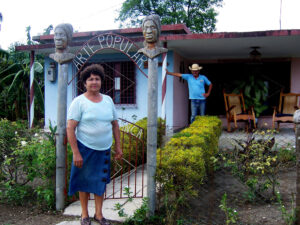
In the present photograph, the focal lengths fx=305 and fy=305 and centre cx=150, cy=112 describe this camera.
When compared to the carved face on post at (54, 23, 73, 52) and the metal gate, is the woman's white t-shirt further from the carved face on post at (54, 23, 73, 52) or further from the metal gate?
the carved face on post at (54, 23, 73, 52)

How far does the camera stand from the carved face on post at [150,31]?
11.2 ft

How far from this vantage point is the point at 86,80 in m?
3.23

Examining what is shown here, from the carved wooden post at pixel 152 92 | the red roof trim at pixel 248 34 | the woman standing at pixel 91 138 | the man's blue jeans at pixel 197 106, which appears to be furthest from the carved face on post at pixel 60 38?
the man's blue jeans at pixel 197 106

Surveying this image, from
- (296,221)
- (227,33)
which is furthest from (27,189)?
(227,33)

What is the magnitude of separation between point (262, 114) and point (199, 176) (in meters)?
8.19

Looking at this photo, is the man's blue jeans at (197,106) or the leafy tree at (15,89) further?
the leafy tree at (15,89)

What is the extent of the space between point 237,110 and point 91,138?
762 cm

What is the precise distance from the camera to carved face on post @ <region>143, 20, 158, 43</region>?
134 inches

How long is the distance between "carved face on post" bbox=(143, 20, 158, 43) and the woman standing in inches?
26.4

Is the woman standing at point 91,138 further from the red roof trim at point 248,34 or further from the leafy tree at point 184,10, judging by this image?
the leafy tree at point 184,10

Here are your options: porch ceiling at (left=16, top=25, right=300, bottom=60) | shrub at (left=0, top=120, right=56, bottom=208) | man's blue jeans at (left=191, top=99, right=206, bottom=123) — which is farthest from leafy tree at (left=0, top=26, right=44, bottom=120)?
shrub at (left=0, top=120, right=56, bottom=208)

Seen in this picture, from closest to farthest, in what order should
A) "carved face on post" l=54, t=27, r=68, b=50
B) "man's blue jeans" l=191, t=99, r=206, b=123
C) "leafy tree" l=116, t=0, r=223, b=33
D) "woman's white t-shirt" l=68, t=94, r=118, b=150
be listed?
"woman's white t-shirt" l=68, t=94, r=118, b=150
"carved face on post" l=54, t=27, r=68, b=50
"man's blue jeans" l=191, t=99, r=206, b=123
"leafy tree" l=116, t=0, r=223, b=33

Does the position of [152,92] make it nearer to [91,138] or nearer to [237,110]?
[91,138]

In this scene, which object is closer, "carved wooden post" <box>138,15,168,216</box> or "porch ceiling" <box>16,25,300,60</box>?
"carved wooden post" <box>138,15,168,216</box>
